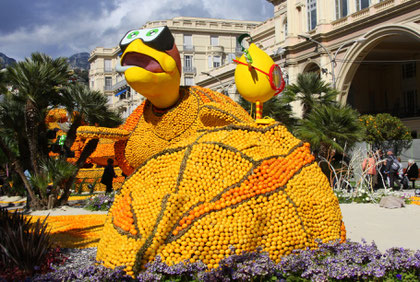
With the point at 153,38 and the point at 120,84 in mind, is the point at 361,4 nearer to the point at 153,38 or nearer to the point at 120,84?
the point at 153,38

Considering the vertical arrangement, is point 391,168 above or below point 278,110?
below

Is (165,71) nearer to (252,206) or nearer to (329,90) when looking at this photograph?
(252,206)

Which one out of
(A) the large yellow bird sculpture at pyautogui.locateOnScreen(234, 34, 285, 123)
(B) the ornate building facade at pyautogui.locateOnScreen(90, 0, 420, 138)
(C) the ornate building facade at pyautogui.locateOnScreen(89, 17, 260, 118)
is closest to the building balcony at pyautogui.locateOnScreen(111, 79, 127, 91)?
(C) the ornate building facade at pyautogui.locateOnScreen(89, 17, 260, 118)

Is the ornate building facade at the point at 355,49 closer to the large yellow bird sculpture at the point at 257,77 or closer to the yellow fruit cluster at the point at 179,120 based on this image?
the yellow fruit cluster at the point at 179,120

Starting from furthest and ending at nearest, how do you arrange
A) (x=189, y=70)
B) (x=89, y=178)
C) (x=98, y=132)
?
1. (x=189, y=70)
2. (x=89, y=178)
3. (x=98, y=132)

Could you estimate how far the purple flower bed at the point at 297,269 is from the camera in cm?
360

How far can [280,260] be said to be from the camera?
13.0ft

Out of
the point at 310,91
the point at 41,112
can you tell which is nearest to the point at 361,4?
the point at 310,91

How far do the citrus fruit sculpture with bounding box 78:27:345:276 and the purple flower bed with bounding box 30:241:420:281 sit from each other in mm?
100

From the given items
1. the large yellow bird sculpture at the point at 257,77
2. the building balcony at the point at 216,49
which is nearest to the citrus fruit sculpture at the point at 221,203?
the large yellow bird sculpture at the point at 257,77

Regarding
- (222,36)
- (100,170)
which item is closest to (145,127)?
(100,170)

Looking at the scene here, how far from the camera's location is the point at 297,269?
3902 millimetres

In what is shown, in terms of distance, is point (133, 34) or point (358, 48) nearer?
point (133, 34)

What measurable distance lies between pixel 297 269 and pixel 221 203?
0.92 m
